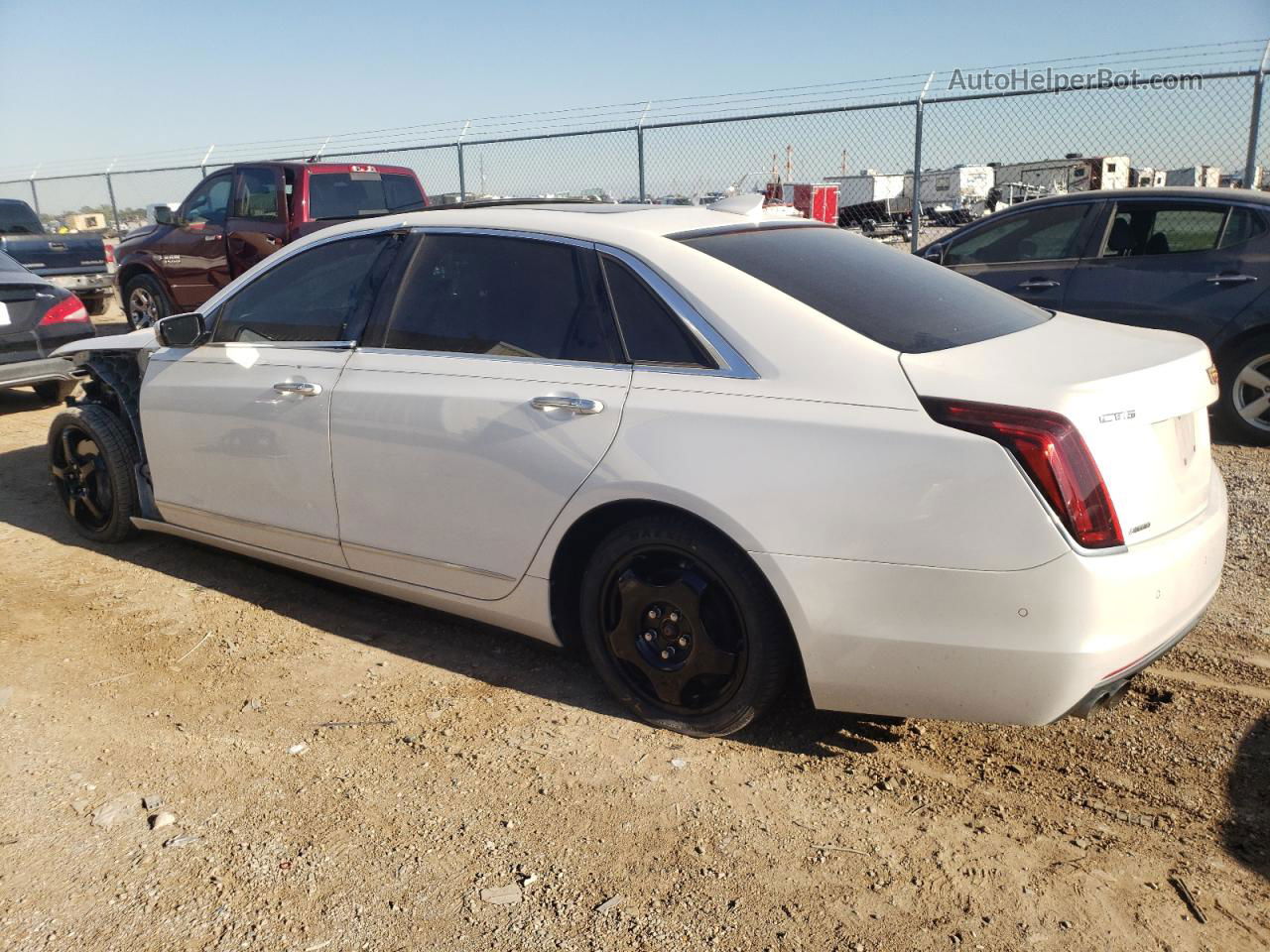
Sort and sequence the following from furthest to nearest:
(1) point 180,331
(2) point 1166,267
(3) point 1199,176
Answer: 1. (3) point 1199,176
2. (2) point 1166,267
3. (1) point 180,331

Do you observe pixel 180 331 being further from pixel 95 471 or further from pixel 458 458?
pixel 458 458

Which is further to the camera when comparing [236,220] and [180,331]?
[236,220]

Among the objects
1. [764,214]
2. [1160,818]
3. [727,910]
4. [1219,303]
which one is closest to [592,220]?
[764,214]

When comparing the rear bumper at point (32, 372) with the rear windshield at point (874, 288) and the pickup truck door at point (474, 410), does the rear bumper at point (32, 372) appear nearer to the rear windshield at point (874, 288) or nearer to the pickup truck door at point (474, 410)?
the pickup truck door at point (474, 410)

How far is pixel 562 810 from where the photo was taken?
2963 mm

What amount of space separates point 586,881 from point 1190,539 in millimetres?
1822

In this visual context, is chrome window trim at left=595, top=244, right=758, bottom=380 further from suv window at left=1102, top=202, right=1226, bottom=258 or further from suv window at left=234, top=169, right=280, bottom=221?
suv window at left=234, top=169, right=280, bottom=221

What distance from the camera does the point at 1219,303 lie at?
22.0 feet

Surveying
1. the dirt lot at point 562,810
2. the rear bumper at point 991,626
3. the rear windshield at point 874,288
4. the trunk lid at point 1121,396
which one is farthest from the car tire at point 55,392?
the trunk lid at point 1121,396

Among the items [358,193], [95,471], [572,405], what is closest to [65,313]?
[358,193]

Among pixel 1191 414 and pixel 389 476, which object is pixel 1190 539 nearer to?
pixel 1191 414

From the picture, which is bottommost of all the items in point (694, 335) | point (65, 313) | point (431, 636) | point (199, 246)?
point (431, 636)

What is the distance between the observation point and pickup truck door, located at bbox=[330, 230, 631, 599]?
10.8ft

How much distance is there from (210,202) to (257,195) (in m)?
0.91
